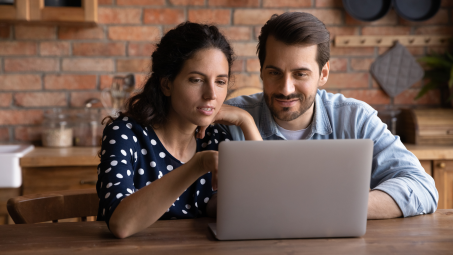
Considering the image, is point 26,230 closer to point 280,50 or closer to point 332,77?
point 280,50

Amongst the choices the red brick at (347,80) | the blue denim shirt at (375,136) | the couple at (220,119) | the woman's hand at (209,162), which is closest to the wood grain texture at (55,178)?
the couple at (220,119)

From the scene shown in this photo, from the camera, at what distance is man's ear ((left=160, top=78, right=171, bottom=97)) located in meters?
1.26

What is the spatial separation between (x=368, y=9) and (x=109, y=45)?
1.51 metres

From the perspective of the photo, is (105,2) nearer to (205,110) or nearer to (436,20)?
(205,110)

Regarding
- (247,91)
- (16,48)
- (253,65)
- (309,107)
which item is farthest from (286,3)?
(16,48)

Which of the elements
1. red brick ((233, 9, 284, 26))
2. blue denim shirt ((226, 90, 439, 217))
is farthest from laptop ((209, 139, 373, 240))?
red brick ((233, 9, 284, 26))

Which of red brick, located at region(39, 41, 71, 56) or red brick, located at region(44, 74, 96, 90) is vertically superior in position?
red brick, located at region(39, 41, 71, 56)

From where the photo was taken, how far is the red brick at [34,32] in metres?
2.28

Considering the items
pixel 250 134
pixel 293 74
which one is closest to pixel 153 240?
pixel 250 134

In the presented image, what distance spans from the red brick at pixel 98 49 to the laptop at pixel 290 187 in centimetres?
176

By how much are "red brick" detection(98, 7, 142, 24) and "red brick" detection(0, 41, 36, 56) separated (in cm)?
41

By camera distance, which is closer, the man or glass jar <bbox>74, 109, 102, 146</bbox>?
the man

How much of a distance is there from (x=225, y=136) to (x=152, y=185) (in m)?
0.53

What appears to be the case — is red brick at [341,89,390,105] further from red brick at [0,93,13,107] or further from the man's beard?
red brick at [0,93,13,107]
